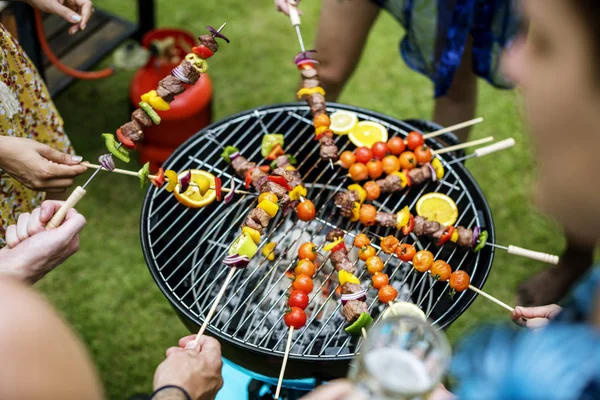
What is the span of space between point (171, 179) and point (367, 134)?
3.52 ft

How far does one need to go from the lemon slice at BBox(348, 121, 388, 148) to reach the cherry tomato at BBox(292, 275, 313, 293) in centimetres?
86

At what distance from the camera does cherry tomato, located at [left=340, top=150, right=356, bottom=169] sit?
2.94 m

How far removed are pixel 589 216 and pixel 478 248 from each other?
4.35ft

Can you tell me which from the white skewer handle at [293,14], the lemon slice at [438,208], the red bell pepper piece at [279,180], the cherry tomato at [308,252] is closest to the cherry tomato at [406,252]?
the lemon slice at [438,208]

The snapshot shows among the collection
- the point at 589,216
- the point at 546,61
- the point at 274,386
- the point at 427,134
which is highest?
the point at 546,61

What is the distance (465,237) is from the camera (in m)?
2.66

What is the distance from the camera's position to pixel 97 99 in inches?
192

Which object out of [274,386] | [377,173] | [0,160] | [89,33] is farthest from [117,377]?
[89,33]

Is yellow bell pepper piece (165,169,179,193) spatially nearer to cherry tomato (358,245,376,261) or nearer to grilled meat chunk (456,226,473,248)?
cherry tomato (358,245,376,261)

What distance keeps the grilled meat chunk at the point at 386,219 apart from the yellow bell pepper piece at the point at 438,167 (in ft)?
1.09

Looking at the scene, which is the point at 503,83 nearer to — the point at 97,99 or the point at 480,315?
the point at 480,315

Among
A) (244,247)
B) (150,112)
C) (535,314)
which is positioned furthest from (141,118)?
(535,314)

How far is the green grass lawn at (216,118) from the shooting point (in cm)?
370

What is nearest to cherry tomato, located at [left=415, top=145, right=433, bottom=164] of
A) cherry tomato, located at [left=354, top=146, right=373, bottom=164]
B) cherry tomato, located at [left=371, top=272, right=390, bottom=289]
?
cherry tomato, located at [left=354, top=146, right=373, bottom=164]
